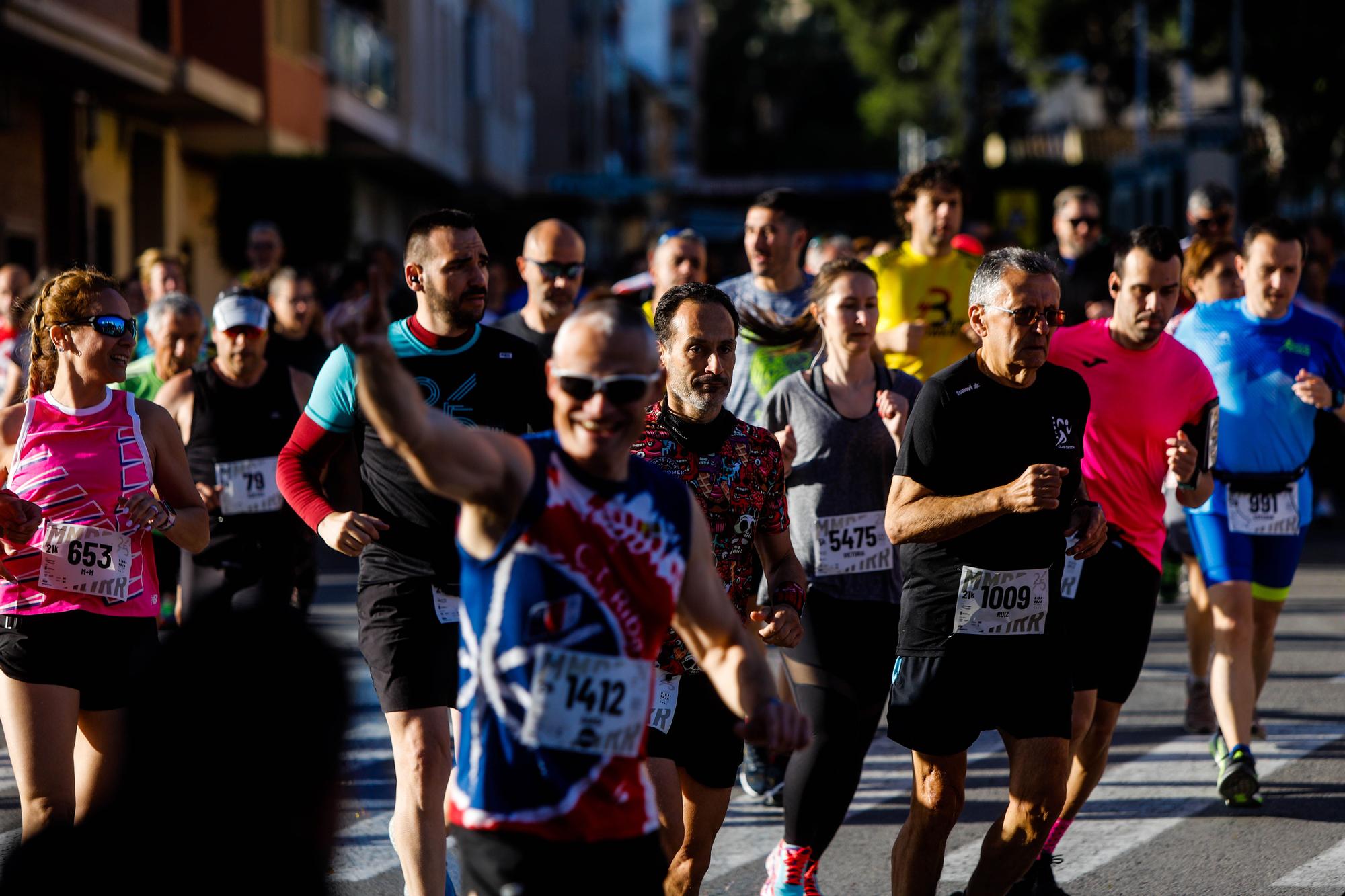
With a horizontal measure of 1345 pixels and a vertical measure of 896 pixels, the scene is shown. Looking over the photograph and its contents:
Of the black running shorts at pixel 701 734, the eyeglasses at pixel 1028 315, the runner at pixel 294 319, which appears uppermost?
the runner at pixel 294 319

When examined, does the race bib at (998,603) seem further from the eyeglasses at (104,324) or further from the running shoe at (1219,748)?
the eyeglasses at (104,324)

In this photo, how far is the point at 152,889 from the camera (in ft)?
12.8

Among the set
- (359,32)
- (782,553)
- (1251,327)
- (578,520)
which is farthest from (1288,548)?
(359,32)

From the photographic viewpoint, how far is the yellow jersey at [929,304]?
827 centimetres

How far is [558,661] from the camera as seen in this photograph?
3.53 m

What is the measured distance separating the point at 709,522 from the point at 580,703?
5.64 feet

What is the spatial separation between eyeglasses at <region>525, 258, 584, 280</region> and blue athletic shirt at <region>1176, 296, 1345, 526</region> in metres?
2.65

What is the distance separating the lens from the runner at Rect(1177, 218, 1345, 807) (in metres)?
7.54

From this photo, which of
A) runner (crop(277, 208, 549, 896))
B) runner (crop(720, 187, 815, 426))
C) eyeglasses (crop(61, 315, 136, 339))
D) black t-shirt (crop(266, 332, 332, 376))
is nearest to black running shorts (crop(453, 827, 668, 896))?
runner (crop(277, 208, 549, 896))

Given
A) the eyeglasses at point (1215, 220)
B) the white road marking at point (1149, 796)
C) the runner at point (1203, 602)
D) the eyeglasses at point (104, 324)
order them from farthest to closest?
the eyeglasses at point (1215, 220), the runner at point (1203, 602), the white road marking at point (1149, 796), the eyeglasses at point (104, 324)

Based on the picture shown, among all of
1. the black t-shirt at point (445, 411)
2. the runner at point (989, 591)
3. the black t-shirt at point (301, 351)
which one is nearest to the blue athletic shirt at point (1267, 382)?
the runner at point (989, 591)

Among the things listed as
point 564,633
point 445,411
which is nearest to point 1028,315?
point 445,411

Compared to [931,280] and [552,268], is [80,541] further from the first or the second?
[931,280]

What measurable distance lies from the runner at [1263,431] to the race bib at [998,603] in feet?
8.34
